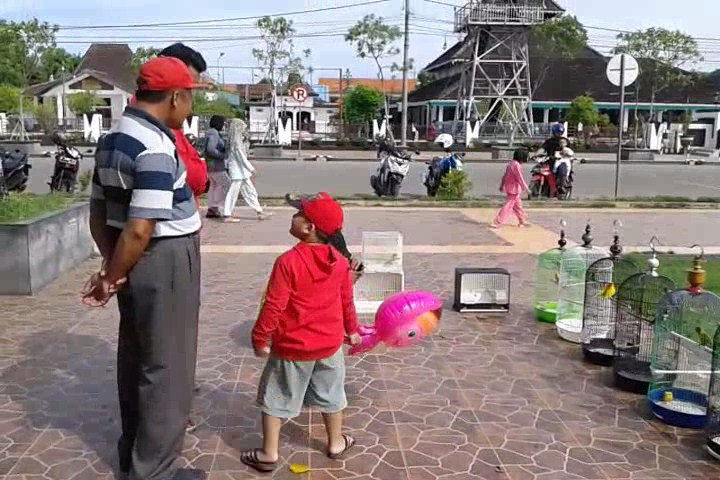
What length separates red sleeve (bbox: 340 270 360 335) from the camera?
3.94m

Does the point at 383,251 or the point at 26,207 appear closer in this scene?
the point at 383,251

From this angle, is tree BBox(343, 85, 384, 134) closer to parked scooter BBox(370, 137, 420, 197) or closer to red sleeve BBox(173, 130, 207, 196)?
parked scooter BBox(370, 137, 420, 197)

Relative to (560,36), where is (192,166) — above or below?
below

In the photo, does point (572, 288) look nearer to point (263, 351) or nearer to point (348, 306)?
point (348, 306)

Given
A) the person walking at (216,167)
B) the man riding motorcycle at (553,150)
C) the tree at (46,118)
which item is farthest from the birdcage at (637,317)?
the tree at (46,118)

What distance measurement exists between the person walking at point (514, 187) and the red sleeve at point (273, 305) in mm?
8102

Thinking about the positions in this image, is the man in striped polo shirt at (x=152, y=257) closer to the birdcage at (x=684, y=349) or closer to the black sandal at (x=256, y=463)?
the black sandal at (x=256, y=463)

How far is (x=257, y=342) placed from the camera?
3.69 metres

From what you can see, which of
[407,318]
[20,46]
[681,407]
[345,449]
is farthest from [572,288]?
[20,46]

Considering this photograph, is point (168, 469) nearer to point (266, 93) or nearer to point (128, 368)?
point (128, 368)

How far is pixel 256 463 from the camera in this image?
3.92 metres

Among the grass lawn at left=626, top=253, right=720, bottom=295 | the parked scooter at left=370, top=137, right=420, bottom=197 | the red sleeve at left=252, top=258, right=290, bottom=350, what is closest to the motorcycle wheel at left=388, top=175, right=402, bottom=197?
the parked scooter at left=370, top=137, right=420, bottom=197

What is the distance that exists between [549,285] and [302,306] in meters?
3.77

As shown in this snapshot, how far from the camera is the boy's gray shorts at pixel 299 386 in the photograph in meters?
3.82
